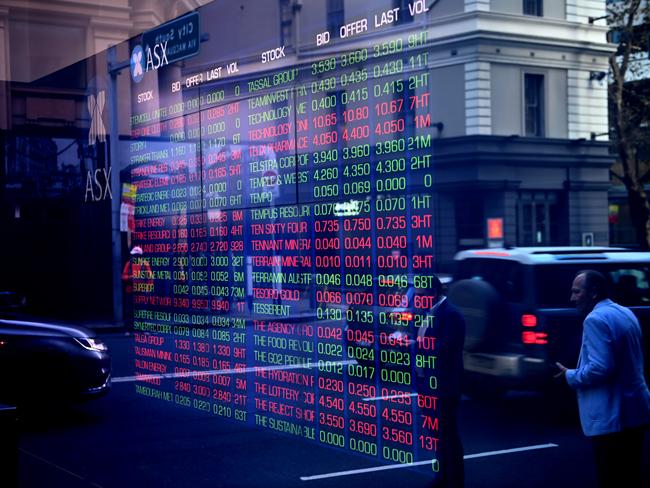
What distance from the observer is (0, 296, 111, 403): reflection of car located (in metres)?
9.77

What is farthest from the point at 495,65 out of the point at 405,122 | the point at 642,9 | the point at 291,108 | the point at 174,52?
the point at 642,9

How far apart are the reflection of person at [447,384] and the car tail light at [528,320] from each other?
3023 mm

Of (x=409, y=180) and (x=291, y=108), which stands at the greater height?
(x=291, y=108)

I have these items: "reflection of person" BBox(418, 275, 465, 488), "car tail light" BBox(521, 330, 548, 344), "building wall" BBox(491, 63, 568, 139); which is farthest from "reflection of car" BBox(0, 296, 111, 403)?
"building wall" BBox(491, 63, 568, 139)

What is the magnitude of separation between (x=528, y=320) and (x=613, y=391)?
164 inches

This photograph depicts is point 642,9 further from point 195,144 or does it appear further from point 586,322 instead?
point 586,322

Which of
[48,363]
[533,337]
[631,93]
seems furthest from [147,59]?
[631,93]

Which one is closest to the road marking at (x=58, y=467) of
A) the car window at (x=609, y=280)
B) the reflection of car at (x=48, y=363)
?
the reflection of car at (x=48, y=363)

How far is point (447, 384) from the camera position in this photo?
663cm

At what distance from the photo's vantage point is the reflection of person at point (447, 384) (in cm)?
653

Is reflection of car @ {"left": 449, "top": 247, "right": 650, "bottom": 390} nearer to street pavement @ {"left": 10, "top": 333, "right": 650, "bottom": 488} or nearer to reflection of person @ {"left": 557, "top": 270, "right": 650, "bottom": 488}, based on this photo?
street pavement @ {"left": 10, "top": 333, "right": 650, "bottom": 488}

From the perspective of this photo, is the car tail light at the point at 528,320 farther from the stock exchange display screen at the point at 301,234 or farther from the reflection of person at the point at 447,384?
the reflection of person at the point at 447,384

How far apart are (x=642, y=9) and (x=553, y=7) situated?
8831mm

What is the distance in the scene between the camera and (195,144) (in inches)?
351
